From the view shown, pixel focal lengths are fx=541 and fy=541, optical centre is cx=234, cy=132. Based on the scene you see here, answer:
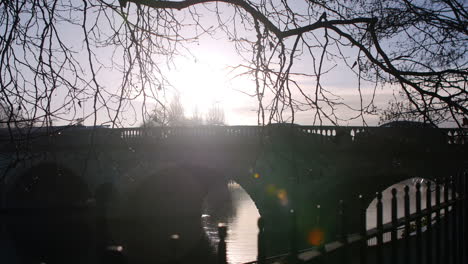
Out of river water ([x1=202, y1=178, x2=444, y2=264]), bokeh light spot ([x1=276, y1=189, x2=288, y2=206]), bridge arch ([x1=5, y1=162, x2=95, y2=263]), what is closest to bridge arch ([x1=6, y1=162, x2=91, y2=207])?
bridge arch ([x1=5, y1=162, x2=95, y2=263])

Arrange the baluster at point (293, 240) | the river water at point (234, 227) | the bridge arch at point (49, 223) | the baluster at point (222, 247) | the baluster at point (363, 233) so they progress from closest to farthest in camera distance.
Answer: the baluster at point (293, 240)
the baluster at point (222, 247)
the baluster at point (363, 233)
the river water at point (234, 227)
the bridge arch at point (49, 223)

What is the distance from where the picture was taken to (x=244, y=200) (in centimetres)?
4094

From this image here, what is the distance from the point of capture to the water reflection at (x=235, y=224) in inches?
800

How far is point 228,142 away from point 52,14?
667 inches

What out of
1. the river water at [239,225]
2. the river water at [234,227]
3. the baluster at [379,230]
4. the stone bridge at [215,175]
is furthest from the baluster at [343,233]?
the river water at [234,227]

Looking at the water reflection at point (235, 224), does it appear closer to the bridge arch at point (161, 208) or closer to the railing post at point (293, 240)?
the bridge arch at point (161, 208)

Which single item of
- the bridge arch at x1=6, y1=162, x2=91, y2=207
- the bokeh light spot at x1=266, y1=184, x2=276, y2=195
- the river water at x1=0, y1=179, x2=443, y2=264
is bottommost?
the river water at x1=0, y1=179, x2=443, y2=264

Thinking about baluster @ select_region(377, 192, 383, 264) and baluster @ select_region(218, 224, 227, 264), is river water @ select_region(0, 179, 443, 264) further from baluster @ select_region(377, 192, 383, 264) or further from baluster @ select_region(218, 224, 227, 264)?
baluster @ select_region(218, 224, 227, 264)

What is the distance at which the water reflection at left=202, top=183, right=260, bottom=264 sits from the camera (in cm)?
2031

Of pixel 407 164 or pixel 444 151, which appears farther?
pixel 407 164

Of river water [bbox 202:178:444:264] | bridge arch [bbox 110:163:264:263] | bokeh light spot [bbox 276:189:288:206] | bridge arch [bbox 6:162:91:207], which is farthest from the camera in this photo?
bridge arch [bbox 6:162:91:207]

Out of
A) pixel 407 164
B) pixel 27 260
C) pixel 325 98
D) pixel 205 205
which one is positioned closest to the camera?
pixel 325 98

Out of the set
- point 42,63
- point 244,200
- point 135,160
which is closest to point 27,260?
point 135,160

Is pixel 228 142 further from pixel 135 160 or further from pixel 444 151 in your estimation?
pixel 444 151
